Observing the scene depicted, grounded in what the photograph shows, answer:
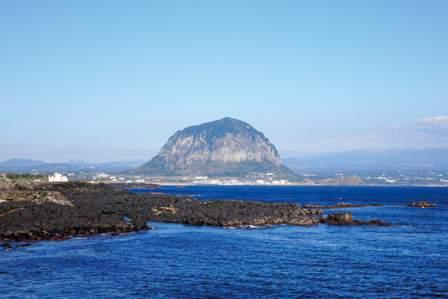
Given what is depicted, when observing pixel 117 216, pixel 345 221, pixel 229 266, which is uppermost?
pixel 117 216

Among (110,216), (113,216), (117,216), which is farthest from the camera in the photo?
(117,216)

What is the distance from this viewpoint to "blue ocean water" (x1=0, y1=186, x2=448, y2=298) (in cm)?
3603

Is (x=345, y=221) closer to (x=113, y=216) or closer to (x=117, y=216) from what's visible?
(x=117, y=216)

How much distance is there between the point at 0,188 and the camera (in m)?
107

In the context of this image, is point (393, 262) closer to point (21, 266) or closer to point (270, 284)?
point (270, 284)

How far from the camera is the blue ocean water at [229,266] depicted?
3603 cm

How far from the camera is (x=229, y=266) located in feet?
146

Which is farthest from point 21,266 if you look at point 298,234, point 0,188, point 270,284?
point 0,188

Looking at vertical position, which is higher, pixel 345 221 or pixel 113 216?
pixel 113 216

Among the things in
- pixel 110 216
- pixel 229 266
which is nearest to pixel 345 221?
pixel 110 216

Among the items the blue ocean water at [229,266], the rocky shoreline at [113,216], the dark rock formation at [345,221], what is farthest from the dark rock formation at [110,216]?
the blue ocean water at [229,266]

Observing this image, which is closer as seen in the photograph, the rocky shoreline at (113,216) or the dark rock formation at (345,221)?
the rocky shoreline at (113,216)

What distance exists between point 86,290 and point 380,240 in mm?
36969

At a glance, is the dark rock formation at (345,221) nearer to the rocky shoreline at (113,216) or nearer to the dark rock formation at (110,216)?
the rocky shoreline at (113,216)
